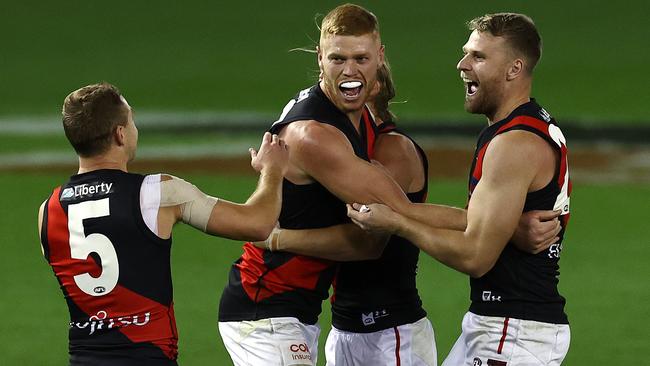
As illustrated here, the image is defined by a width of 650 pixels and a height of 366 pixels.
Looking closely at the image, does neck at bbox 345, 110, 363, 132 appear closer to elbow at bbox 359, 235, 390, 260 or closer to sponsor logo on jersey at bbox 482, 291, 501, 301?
elbow at bbox 359, 235, 390, 260

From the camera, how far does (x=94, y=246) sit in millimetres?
5199

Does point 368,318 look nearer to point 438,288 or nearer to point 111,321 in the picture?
point 111,321

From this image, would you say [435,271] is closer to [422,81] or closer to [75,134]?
[75,134]

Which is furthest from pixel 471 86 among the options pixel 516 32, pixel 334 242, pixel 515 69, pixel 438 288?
pixel 438 288

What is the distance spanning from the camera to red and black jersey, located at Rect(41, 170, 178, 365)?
518 cm

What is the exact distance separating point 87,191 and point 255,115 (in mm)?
17225

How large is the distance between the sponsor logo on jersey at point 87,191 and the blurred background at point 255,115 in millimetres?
2305

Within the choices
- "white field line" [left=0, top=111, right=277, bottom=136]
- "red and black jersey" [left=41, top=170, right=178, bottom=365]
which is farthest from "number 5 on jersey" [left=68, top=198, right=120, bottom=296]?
"white field line" [left=0, top=111, right=277, bottom=136]

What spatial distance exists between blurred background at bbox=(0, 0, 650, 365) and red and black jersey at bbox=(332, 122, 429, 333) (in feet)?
4.15

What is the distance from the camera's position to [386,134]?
6.58 meters

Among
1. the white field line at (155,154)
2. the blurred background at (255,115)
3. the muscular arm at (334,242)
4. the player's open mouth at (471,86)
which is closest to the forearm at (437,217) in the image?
the muscular arm at (334,242)

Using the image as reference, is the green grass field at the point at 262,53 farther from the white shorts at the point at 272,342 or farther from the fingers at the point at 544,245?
the fingers at the point at 544,245

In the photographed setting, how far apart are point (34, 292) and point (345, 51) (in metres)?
5.88

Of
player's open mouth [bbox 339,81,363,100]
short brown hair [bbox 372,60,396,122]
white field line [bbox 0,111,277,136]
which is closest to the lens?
player's open mouth [bbox 339,81,363,100]
